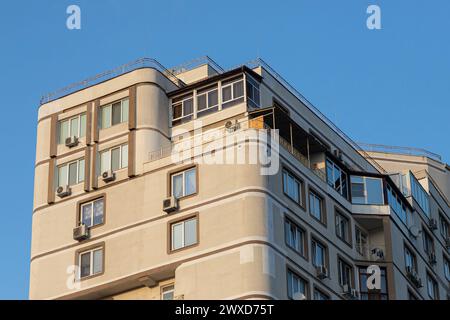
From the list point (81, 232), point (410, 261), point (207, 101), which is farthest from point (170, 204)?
point (410, 261)

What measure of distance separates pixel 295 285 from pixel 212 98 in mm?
13480

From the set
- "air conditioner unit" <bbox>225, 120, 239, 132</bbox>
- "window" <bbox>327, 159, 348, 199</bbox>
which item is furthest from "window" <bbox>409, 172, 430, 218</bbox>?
"air conditioner unit" <bbox>225, 120, 239, 132</bbox>

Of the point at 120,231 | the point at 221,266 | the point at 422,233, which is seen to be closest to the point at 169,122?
the point at 120,231

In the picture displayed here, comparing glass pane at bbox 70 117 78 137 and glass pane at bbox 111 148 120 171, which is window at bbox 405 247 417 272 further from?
glass pane at bbox 70 117 78 137

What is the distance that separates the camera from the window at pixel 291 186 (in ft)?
224

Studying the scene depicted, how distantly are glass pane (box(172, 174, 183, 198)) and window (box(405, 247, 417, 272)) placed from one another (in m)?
16.6

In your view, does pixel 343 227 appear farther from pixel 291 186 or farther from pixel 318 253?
pixel 291 186

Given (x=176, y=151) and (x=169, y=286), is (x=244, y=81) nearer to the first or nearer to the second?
(x=176, y=151)

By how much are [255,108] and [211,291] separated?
42.7ft

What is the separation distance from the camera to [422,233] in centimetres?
8231

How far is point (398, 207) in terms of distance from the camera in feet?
257

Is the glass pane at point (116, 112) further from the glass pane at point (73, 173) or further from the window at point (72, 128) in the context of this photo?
the glass pane at point (73, 173)
